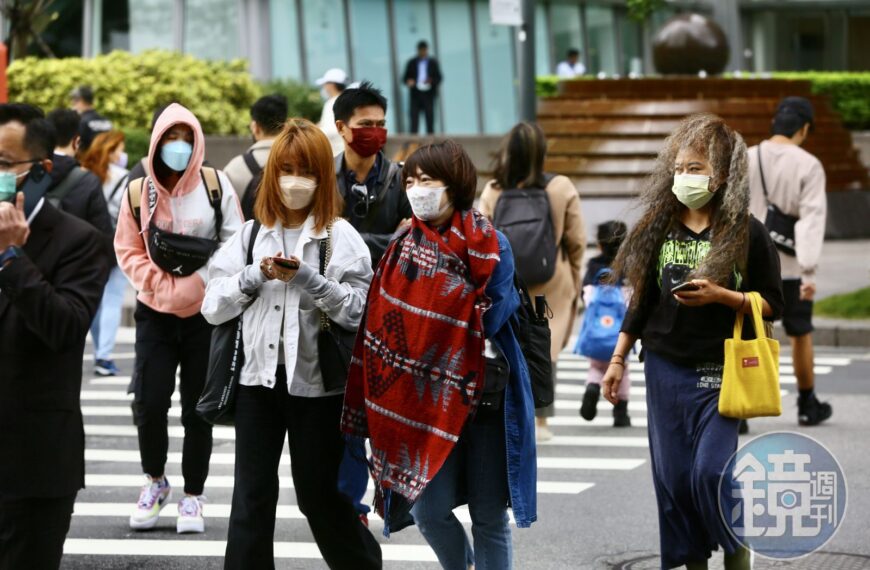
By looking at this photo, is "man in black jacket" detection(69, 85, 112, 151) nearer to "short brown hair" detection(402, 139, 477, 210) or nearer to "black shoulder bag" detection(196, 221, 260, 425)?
"black shoulder bag" detection(196, 221, 260, 425)

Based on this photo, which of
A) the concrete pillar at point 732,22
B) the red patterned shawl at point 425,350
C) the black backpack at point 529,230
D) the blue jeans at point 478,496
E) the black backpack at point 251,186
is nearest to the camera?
the red patterned shawl at point 425,350

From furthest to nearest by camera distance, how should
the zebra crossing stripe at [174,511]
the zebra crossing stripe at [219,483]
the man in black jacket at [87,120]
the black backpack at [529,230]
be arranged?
the man in black jacket at [87,120] → the black backpack at [529,230] → the zebra crossing stripe at [219,483] → the zebra crossing stripe at [174,511]

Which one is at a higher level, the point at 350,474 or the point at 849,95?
the point at 849,95

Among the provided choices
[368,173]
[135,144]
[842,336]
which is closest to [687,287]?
[368,173]

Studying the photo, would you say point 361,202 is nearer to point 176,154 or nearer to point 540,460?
point 176,154

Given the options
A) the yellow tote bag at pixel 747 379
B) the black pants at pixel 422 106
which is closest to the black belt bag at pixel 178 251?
the yellow tote bag at pixel 747 379

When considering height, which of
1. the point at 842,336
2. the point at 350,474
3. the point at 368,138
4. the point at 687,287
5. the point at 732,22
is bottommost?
the point at 842,336

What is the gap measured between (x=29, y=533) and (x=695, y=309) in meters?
2.36

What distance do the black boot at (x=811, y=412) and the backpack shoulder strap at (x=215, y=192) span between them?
4460 mm

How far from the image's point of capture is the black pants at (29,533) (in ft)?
16.0

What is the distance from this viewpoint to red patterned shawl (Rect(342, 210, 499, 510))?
16.9 feet

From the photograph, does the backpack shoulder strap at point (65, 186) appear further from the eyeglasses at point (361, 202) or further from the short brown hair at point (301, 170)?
the short brown hair at point (301, 170)

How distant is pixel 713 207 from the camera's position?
5.70 metres

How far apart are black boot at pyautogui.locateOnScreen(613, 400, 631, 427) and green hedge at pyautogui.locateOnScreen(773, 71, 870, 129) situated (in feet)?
66.5
